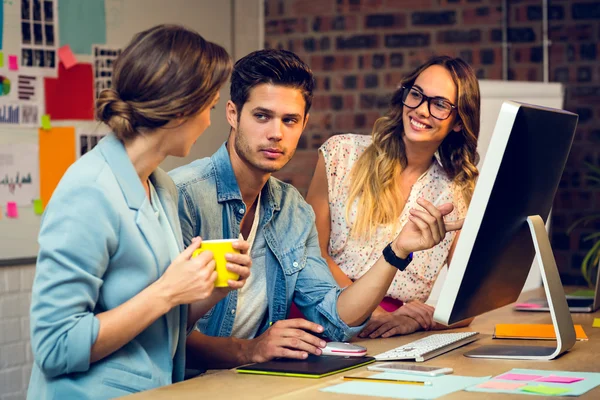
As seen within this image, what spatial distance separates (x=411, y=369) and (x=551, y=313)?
37 centimetres

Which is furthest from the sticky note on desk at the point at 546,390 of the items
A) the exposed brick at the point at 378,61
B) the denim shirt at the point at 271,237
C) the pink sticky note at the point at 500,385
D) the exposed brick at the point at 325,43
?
the exposed brick at the point at 325,43

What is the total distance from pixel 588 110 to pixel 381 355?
3.05 metres

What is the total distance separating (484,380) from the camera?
159 centimetres

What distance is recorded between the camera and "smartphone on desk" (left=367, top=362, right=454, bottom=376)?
64.2 inches

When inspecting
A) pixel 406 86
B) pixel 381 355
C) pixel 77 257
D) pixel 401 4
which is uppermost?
pixel 401 4

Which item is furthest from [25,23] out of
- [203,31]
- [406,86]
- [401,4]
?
[401,4]

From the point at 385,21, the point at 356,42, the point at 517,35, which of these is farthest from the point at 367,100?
the point at 517,35

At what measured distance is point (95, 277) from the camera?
56.6 inches

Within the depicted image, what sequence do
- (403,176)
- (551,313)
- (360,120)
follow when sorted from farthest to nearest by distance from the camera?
(360,120), (403,176), (551,313)

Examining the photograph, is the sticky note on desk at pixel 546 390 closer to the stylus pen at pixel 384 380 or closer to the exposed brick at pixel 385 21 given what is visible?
the stylus pen at pixel 384 380

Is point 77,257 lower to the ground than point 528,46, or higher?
lower

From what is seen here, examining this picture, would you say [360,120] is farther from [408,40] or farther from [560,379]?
[560,379]

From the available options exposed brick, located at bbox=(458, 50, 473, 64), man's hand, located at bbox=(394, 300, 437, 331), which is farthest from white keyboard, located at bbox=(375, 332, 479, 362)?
exposed brick, located at bbox=(458, 50, 473, 64)

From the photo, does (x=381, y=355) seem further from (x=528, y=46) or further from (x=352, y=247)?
(x=528, y=46)
